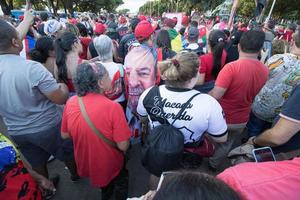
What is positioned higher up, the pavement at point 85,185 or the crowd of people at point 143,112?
the crowd of people at point 143,112

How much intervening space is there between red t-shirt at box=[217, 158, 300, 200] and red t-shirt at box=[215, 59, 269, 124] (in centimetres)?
184

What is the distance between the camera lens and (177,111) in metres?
2.06

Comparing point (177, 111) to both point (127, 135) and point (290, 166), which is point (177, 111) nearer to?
point (127, 135)

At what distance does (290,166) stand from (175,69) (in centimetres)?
125

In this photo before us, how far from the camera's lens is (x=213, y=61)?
367 cm

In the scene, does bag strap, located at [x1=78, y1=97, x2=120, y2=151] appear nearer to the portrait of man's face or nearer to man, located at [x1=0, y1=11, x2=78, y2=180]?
man, located at [x1=0, y1=11, x2=78, y2=180]

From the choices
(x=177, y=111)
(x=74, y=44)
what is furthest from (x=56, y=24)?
(x=177, y=111)

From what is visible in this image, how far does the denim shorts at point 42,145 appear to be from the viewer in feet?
8.45

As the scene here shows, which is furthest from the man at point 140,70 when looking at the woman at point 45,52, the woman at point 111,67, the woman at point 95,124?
the woman at point 45,52

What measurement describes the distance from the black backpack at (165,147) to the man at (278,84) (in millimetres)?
1271

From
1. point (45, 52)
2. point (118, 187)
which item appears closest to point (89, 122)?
point (118, 187)

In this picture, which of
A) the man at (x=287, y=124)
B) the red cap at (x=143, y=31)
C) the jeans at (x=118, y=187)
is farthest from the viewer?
the red cap at (x=143, y=31)

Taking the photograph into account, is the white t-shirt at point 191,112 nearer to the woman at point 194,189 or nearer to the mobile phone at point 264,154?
the mobile phone at point 264,154

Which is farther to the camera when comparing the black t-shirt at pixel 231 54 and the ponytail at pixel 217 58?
the black t-shirt at pixel 231 54
